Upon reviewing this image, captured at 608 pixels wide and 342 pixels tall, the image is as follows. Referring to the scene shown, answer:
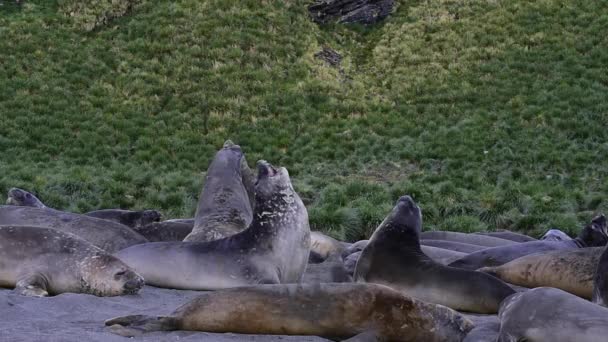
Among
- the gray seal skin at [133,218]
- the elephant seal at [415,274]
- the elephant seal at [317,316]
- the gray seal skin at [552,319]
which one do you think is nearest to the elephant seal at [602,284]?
the elephant seal at [415,274]

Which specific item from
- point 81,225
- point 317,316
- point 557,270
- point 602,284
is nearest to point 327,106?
point 81,225

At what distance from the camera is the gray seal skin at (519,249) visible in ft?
25.5

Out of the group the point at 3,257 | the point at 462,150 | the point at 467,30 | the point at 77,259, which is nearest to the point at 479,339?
the point at 77,259

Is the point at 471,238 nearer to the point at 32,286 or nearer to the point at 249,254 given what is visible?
the point at 249,254

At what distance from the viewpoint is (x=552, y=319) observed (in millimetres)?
4688

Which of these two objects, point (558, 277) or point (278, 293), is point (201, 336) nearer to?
point (278, 293)

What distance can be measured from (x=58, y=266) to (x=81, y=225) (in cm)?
148

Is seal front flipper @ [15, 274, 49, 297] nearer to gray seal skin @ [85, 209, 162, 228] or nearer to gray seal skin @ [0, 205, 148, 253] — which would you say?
gray seal skin @ [0, 205, 148, 253]

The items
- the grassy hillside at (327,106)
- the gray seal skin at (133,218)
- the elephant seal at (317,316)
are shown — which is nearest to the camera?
the elephant seal at (317,316)

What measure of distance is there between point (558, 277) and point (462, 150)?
1401cm

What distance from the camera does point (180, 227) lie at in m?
8.80

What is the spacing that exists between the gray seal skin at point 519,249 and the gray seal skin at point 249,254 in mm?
1687

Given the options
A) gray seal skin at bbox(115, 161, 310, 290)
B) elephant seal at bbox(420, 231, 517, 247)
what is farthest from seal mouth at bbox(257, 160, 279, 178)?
elephant seal at bbox(420, 231, 517, 247)

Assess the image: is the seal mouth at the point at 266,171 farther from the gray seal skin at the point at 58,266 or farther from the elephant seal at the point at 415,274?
the gray seal skin at the point at 58,266
